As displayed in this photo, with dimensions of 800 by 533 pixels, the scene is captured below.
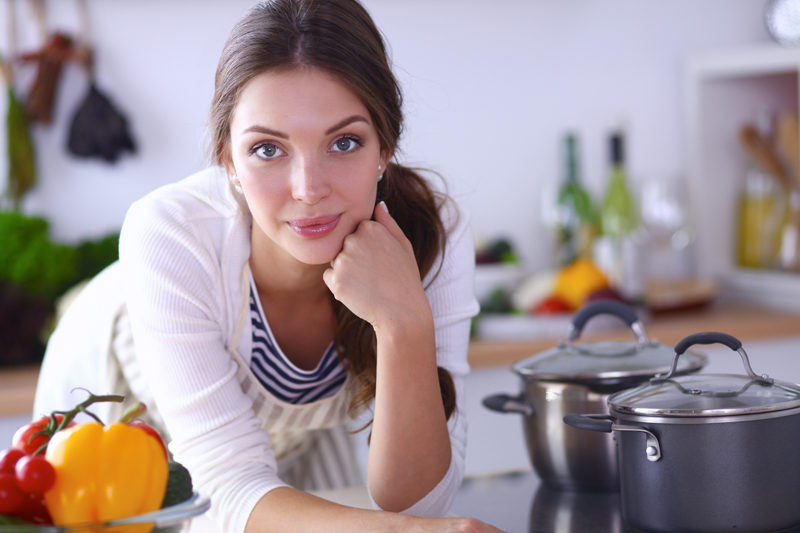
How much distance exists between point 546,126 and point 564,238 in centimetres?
31

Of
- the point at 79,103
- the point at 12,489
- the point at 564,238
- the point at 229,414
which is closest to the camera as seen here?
the point at 12,489

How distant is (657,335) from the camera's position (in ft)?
5.79

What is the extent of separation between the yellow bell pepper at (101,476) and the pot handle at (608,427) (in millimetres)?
380

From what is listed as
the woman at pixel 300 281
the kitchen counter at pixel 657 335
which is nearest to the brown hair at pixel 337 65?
the woman at pixel 300 281

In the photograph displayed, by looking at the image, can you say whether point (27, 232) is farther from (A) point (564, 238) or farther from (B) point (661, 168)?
(B) point (661, 168)

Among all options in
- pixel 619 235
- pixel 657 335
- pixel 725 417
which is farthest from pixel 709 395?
pixel 619 235

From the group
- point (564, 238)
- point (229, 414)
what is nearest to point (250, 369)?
point (229, 414)

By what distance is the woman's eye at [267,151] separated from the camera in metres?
0.87

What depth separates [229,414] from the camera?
908mm

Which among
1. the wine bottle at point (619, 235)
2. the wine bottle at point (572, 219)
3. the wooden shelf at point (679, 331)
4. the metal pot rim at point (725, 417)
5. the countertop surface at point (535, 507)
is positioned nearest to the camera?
the metal pot rim at point (725, 417)

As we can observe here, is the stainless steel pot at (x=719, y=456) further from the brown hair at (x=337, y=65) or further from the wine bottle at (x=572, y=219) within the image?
the wine bottle at (x=572, y=219)

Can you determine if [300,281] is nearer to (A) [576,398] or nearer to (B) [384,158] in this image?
(B) [384,158]

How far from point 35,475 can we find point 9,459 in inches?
1.5

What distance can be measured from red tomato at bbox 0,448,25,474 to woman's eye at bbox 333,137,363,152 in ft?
1.52
